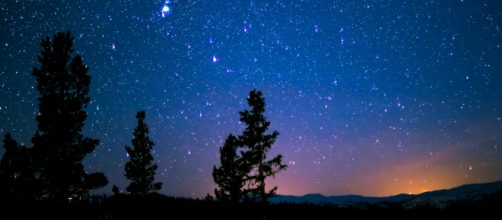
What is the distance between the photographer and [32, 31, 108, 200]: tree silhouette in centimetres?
1759

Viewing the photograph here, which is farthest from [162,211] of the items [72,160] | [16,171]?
[16,171]

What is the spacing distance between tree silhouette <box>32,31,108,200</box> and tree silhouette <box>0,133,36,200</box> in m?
1.02

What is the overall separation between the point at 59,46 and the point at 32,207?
10106 mm

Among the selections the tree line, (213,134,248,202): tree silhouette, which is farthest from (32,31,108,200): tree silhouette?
(213,134,248,202): tree silhouette

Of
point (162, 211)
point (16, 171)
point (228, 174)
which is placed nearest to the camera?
point (162, 211)

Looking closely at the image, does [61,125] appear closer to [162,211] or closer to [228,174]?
[162,211]

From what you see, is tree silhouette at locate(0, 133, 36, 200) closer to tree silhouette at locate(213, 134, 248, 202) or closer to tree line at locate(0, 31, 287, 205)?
tree line at locate(0, 31, 287, 205)

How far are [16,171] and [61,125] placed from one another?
6836 millimetres

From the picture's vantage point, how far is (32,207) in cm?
1315

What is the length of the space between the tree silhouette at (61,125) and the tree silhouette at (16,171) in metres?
1.02

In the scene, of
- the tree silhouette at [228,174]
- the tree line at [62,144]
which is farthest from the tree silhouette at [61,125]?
the tree silhouette at [228,174]

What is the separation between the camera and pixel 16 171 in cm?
2142

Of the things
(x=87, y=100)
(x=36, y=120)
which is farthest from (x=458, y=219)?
(x=36, y=120)

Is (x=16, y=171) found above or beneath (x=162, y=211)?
above
